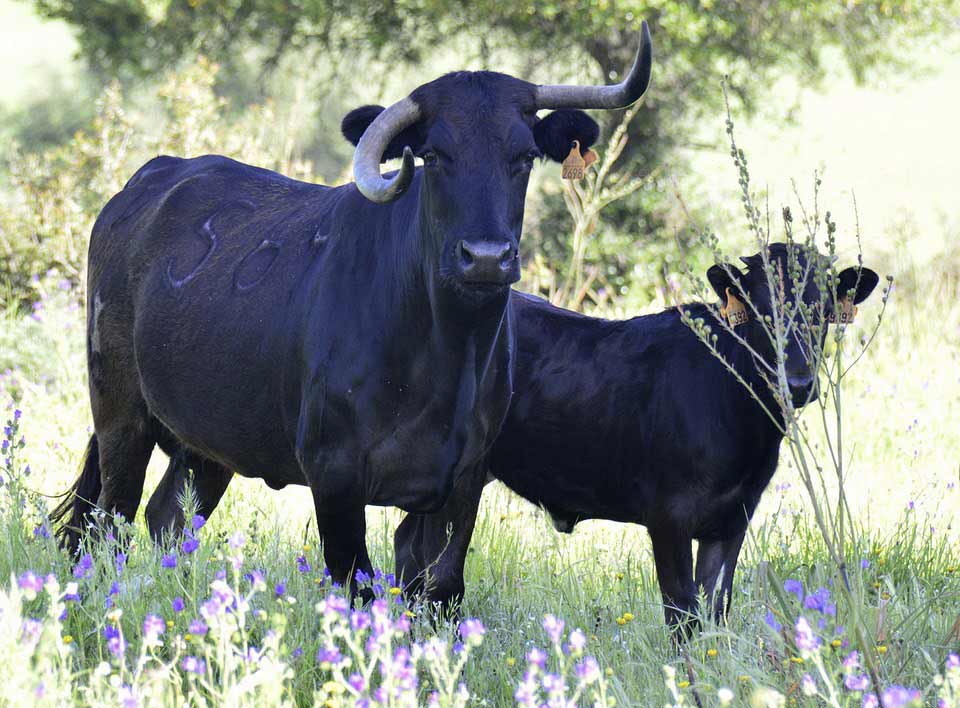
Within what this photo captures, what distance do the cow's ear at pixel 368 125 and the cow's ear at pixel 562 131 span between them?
0.51 metres

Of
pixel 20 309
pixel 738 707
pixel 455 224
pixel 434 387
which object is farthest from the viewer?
pixel 20 309

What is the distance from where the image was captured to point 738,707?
3436 millimetres

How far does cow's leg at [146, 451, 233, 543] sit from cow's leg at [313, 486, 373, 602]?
1.29 meters

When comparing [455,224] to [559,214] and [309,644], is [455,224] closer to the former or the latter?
[309,644]

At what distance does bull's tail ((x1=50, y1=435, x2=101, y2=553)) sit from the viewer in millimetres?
5648

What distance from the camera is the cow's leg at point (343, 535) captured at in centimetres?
442

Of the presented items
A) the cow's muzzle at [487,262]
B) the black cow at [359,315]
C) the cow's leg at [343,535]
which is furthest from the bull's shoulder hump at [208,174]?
the cow's muzzle at [487,262]

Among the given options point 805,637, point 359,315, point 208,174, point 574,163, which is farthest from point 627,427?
point 805,637

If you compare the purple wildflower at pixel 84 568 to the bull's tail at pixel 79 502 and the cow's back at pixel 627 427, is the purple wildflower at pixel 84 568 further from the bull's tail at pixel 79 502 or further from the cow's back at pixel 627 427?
the cow's back at pixel 627 427

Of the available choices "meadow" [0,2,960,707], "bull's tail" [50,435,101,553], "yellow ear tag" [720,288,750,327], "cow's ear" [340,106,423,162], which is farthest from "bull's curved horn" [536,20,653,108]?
"bull's tail" [50,435,101,553]

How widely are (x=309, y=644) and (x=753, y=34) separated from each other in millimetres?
11379

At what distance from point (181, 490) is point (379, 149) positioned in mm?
2117

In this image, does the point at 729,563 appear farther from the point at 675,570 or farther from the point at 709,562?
the point at 675,570

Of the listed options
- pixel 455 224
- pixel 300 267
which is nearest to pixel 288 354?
pixel 300 267
